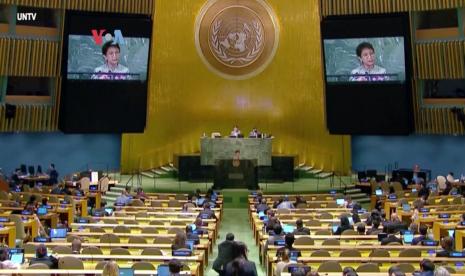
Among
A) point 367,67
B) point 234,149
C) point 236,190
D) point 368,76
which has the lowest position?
point 236,190

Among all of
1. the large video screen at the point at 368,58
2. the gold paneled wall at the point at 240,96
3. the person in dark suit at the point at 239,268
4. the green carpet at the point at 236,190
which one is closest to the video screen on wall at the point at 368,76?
the large video screen at the point at 368,58

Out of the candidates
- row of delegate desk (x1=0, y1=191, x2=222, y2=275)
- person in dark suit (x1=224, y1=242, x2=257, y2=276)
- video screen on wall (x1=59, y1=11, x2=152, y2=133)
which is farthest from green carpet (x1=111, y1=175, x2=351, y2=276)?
person in dark suit (x1=224, y1=242, x2=257, y2=276)

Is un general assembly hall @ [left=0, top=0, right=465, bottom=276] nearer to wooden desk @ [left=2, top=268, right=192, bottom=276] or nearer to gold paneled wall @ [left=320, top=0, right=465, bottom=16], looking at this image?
gold paneled wall @ [left=320, top=0, right=465, bottom=16]

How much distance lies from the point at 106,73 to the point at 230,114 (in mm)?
6973

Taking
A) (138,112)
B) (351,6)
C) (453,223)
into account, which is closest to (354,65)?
(351,6)

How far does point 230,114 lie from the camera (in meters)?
27.2

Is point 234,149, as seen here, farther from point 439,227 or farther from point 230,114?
point 439,227

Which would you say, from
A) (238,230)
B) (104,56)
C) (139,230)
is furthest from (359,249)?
(104,56)

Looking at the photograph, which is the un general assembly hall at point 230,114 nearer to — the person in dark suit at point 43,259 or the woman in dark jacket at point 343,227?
the woman in dark jacket at point 343,227

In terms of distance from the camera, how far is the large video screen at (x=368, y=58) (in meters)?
22.3

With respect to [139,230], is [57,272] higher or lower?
lower

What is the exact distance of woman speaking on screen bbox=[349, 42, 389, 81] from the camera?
2239 centimetres

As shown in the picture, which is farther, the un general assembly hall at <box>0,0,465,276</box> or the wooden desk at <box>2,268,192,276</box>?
the un general assembly hall at <box>0,0,465,276</box>

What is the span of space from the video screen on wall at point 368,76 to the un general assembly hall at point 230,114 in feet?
0.18
